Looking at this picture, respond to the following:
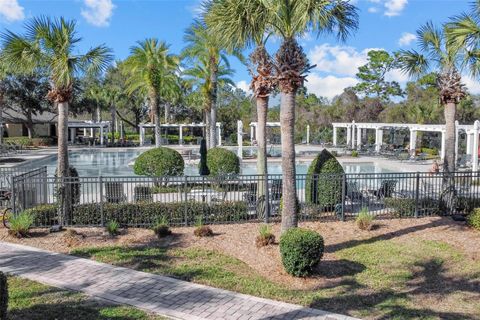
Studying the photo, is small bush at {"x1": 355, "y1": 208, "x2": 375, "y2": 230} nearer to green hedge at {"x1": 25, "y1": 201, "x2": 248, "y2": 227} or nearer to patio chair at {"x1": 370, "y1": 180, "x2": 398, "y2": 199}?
patio chair at {"x1": 370, "y1": 180, "x2": 398, "y2": 199}

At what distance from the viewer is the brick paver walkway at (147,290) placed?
6043mm

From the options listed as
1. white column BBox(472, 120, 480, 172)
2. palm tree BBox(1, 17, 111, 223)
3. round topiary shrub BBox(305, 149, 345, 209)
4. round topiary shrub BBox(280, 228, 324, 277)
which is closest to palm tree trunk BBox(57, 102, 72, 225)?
palm tree BBox(1, 17, 111, 223)

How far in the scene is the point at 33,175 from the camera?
451 inches

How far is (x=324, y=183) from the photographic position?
39.4ft

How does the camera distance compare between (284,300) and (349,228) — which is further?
(349,228)

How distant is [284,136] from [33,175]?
7146 mm

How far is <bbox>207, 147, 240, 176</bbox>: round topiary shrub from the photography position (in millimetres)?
16531

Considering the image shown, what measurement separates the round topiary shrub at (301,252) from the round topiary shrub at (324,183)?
4394 millimetres

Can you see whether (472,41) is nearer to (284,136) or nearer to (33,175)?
(284,136)

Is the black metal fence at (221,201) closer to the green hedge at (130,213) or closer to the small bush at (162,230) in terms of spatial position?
the green hedge at (130,213)

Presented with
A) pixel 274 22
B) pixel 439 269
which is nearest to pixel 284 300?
pixel 439 269

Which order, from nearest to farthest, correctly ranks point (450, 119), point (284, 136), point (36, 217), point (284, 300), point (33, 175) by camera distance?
point (284, 300) < point (284, 136) < point (36, 217) < point (33, 175) < point (450, 119)

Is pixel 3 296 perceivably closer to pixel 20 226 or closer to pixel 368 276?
pixel 20 226

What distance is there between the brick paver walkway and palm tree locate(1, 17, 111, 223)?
117 inches
